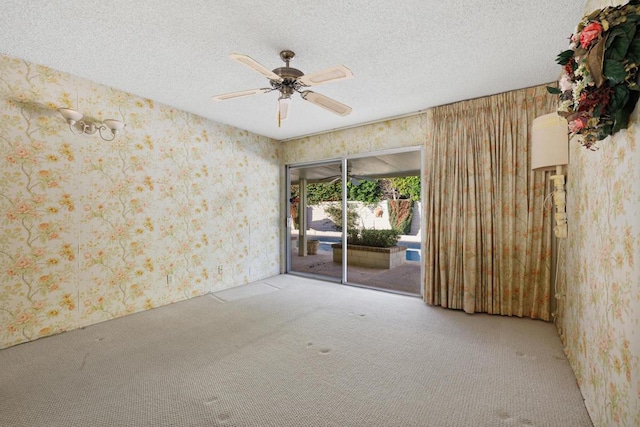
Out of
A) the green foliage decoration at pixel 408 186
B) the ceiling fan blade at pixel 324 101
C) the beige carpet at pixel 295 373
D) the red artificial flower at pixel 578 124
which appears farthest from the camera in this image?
the green foliage decoration at pixel 408 186

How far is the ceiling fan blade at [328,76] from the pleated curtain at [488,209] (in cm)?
214

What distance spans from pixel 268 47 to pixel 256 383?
2.53 m

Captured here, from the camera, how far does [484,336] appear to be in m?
2.73

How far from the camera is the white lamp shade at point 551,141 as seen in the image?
7.22 feet

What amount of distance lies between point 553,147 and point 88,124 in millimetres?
4226

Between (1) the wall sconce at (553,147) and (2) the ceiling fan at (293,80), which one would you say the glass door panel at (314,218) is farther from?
(1) the wall sconce at (553,147)

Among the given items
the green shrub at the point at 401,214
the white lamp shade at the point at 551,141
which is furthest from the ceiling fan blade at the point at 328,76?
the green shrub at the point at 401,214

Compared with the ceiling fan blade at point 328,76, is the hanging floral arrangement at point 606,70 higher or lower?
lower

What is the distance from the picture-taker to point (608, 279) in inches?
56.0

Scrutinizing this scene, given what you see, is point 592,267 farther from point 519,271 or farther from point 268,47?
point 268,47

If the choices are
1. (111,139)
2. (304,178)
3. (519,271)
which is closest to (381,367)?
(519,271)

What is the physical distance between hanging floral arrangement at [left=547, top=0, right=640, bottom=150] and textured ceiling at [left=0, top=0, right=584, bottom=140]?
93 centimetres

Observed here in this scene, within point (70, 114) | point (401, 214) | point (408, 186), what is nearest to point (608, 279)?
point (70, 114)

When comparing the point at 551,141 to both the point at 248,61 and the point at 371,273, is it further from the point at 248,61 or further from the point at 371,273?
the point at 371,273
